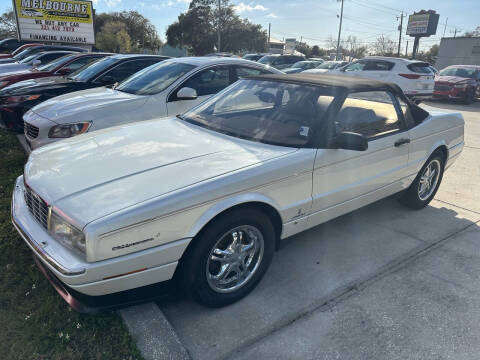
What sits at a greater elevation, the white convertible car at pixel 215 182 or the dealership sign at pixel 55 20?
the dealership sign at pixel 55 20

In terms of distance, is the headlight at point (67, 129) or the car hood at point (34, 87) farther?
the car hood at point (34, 87)

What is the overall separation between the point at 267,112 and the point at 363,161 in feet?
3.15

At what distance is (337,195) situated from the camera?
10.5ft

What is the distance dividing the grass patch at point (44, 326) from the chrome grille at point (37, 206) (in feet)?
1.96

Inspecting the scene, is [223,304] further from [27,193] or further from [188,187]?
[27,193]

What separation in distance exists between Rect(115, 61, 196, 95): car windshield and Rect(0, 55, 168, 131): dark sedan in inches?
45.9

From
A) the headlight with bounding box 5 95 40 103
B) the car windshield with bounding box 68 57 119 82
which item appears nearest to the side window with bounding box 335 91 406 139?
the car windshield with bounding box 68 57 119 82

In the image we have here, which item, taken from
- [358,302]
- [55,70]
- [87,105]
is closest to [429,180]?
[358,302]

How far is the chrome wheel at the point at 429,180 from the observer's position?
4.39 metres

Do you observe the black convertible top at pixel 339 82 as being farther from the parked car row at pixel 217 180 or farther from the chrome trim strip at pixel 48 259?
the chrome trim strip at pixel 48 259

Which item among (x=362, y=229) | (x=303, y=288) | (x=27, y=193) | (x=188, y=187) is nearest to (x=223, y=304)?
(x=303, y=288)

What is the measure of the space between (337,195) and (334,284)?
0.74 metres

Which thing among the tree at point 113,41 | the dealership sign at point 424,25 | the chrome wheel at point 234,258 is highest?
the dealership sign at point 424,25

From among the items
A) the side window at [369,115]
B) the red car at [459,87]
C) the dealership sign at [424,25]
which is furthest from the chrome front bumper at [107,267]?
the dealership sign at [424,25]
